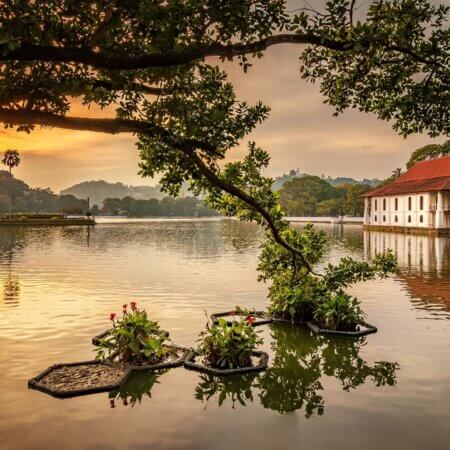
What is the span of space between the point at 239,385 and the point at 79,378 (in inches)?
131

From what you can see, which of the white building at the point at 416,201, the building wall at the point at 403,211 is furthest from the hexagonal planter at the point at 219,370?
the building wall at the point at 403,211

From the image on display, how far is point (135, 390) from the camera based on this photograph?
1011cm

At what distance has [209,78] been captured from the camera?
1152cm

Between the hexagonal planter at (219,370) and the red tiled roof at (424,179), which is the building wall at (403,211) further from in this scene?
the hexagonal planter at (219,370)

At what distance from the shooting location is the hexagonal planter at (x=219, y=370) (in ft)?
36.0

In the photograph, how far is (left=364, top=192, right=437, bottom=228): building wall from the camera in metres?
63.3

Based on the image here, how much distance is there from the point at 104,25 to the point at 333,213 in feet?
412

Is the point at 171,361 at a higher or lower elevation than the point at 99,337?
lower

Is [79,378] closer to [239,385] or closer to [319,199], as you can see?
[239,385]

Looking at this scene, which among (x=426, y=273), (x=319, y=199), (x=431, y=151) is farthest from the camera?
(x=319, y=199)

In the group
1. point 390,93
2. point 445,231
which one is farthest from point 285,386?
point 445,231

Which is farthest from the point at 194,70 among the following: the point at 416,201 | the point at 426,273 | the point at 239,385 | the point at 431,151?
the point at 431,151

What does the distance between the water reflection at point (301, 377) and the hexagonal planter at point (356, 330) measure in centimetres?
33

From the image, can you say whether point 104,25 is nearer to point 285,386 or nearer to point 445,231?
point 285,386
